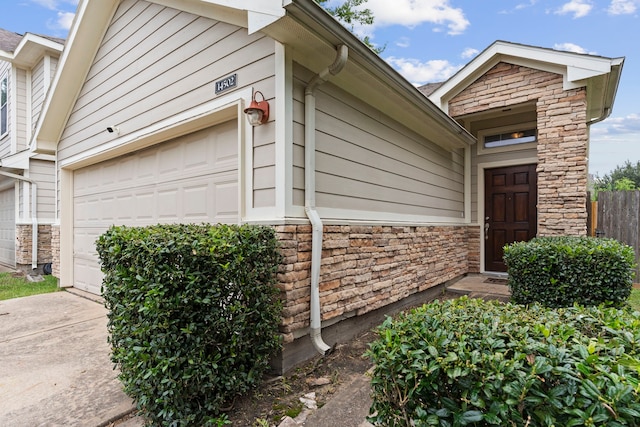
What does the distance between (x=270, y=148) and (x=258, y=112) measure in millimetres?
318

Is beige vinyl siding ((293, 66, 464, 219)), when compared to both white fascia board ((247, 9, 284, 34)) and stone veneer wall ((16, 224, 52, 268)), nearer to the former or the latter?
white fascia board ((247, 9, 284, 34))

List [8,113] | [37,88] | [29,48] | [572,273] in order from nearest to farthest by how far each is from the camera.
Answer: [572,273] < [29,48] < [37,88] < [8,113]

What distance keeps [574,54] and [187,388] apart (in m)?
6.59

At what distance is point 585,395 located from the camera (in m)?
1.05

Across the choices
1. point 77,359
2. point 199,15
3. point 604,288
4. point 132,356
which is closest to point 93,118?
point 199,15

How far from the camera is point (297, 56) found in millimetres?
2943

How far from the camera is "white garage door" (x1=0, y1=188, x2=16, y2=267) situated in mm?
9344

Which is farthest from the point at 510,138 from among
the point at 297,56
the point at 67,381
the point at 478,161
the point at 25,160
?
the point at 25,160

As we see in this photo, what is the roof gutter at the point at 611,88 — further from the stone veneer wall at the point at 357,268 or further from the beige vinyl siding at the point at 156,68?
the beige vinyl siding at the point at 156,68

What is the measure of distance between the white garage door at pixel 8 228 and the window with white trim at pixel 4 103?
1.86 metres

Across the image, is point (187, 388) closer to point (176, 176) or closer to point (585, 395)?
point (585, 395)

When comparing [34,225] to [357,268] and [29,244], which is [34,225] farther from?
[357,268]

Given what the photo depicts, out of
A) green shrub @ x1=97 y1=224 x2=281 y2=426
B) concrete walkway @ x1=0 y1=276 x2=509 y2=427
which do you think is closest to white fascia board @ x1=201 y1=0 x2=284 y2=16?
green shrub @ x1=97 y1=224 x2=281 y2=426

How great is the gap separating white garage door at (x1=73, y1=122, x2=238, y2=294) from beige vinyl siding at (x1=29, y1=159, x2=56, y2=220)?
3.13 m
